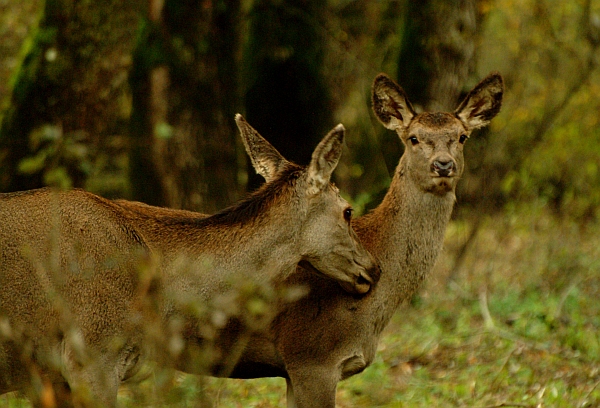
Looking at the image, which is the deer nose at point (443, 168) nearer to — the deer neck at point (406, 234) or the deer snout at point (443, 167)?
the deer snout at point (443, 167)

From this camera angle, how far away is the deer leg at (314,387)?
26.6ft

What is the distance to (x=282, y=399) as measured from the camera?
10.2 m

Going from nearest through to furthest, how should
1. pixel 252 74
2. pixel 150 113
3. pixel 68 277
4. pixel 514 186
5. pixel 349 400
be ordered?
pixel 68 277 → pixel 349 400 → pixel 150 113 → pixel 252 74 → pixel 514 186

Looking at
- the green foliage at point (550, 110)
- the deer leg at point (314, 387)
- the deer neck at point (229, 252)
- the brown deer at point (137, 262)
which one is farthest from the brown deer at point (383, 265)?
the green foliage at point (550, 110)

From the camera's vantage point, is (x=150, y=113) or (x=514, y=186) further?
(x=514, y=186)

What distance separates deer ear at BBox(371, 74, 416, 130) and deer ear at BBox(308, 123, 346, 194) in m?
1.53

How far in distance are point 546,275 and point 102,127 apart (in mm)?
Answer: 6709

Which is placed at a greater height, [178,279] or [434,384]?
[178,279]

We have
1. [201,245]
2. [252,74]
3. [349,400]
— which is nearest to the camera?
[201,245]

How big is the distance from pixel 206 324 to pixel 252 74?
284 inches

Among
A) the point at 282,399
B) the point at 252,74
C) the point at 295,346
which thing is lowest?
the point at 282,399

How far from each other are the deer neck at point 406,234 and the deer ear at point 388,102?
675mm

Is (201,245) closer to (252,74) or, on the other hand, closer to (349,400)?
(349,400)

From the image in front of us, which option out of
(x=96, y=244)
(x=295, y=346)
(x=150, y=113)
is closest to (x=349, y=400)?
(x=295, y=346)
